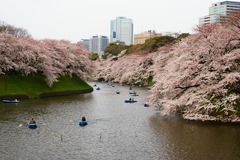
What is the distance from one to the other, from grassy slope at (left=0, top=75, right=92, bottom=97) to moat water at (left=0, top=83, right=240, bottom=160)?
14.5 meters

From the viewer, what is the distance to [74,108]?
146 ft

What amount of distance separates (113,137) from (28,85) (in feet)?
118

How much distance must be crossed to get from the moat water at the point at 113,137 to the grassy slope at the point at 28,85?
14.5 metres

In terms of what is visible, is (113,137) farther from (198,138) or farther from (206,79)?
(206,79)

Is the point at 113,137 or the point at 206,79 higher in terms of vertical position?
the point at 206,79

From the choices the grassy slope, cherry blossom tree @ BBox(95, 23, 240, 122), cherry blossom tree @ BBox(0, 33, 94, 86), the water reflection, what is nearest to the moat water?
the water reflection

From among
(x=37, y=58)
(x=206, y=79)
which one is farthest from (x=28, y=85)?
(x=206, y=79)

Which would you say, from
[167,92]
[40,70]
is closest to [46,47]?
[40,70]

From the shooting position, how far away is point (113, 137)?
1083 inches

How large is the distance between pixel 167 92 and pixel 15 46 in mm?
36004

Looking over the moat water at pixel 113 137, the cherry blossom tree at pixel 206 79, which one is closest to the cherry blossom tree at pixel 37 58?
the moat water at pixel 113 137

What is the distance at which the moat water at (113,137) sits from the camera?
2239 cm

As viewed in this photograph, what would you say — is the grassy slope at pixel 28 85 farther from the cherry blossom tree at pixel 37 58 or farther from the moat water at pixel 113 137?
the moat water at pixel 113 137

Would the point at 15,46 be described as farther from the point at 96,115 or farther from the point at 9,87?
the point at 96,115
